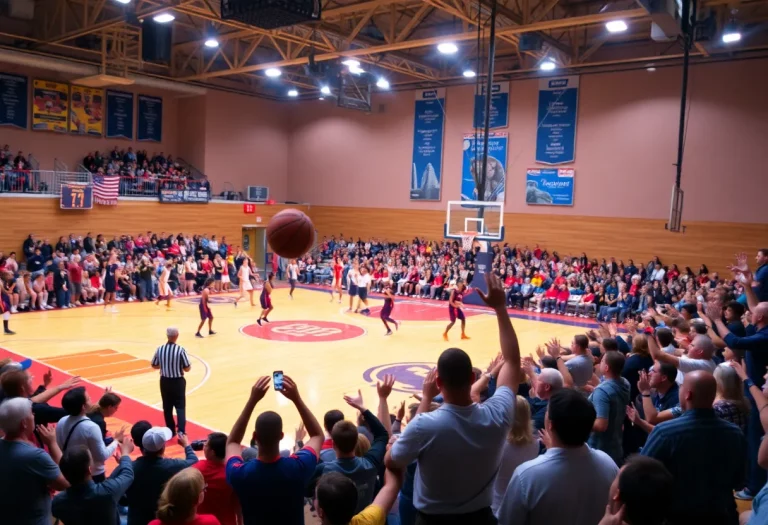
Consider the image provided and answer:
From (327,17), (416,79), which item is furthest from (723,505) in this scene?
(416,79)

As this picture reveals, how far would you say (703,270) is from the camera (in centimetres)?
2161

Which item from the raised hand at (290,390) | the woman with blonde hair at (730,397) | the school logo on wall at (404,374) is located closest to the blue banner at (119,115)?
the school logo on wall at (404,374)

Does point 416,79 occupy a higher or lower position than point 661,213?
higher

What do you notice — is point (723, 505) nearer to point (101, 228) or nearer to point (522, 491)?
point (522, 491)

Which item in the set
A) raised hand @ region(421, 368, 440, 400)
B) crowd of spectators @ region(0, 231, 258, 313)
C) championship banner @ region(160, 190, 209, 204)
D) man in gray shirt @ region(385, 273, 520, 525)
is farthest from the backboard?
man in gray shirt @ region(385, 273, 520, 525)

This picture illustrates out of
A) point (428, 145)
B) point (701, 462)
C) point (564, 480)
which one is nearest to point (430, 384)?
point (564, 480)

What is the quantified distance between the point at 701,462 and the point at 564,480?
1234 mm

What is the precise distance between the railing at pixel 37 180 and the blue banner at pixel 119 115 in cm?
345

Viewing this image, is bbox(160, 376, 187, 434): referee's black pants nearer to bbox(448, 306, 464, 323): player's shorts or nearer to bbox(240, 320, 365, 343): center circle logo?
bbox(240, 320, 365, 343): center circle logo

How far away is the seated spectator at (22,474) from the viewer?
12.3 feet

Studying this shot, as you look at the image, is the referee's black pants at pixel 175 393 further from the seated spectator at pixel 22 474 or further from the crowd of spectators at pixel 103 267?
the crowd of spectators at pixel 103 267

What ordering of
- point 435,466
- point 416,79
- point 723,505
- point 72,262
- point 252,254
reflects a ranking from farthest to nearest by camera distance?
point 252,254 < point 416,79 < point 72,262 < point 723,505 < point 435,466

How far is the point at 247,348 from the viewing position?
14641 millimetres

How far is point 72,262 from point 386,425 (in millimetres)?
19177
